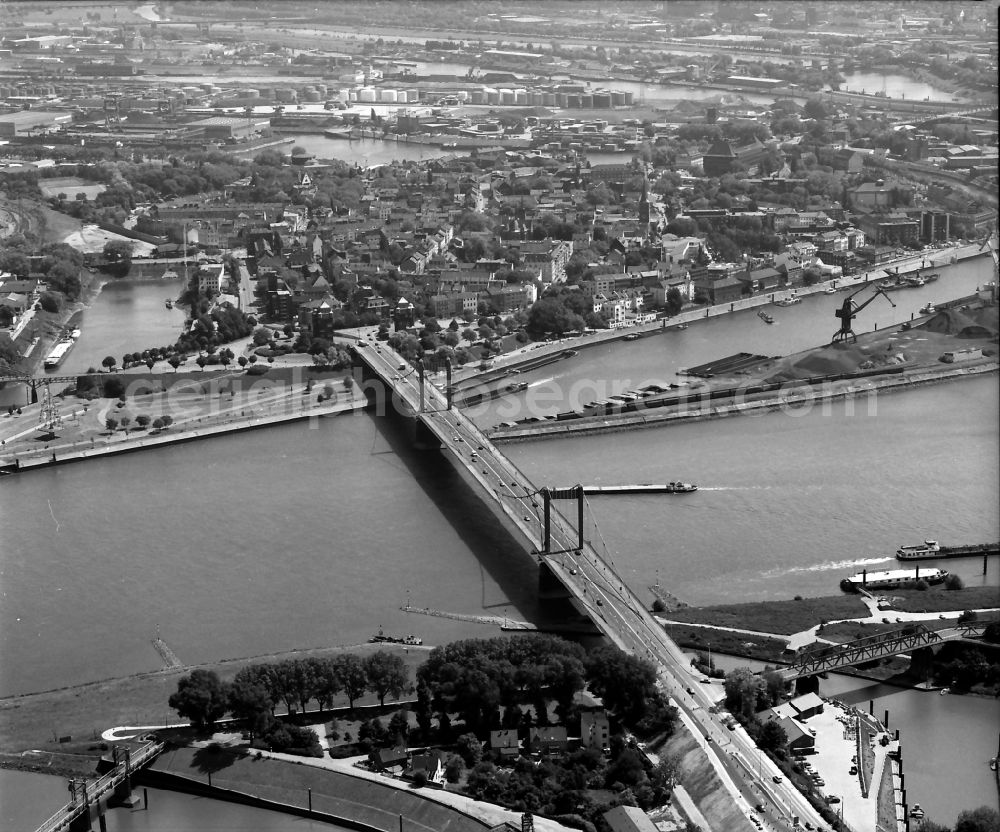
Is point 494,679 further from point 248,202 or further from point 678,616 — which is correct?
point 248,202

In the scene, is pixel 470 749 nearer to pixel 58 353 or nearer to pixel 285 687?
pixel 285 687

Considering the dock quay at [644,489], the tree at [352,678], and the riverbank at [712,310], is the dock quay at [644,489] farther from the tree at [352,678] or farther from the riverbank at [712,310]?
the tree at [352,678]

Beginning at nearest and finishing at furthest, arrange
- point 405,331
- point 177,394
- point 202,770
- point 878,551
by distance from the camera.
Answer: point 202,770
point 878,551
point 177,394
point 405,331

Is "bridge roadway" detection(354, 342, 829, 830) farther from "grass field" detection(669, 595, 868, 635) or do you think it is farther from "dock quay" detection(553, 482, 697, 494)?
"dock quay" detection(553, 482, 697, 494)

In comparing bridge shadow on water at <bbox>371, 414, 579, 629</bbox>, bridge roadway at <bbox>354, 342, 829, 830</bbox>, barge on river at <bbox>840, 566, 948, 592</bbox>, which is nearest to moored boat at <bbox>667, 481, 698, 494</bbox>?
bridge roadway at <bbox>354, 342, 829, 830</bbox>

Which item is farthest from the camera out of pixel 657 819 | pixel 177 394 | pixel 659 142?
pixel 659 142

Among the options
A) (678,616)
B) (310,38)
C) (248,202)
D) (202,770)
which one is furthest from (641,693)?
(310,38)

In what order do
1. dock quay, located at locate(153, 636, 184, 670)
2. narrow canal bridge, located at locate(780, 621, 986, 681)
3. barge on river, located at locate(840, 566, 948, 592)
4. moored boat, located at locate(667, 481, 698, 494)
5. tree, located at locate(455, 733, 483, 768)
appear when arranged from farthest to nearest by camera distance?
moored boat, located at locate(667, 481, 698, 494)
barge on river, located at locate(840, 566, 948, 592)
dock quay, located at locate(153, 636, 184, 670)
narrow canal bridge, located at locate(780, 621, 986, 681)
tree, located at locate(455, 733, 483, 768)
